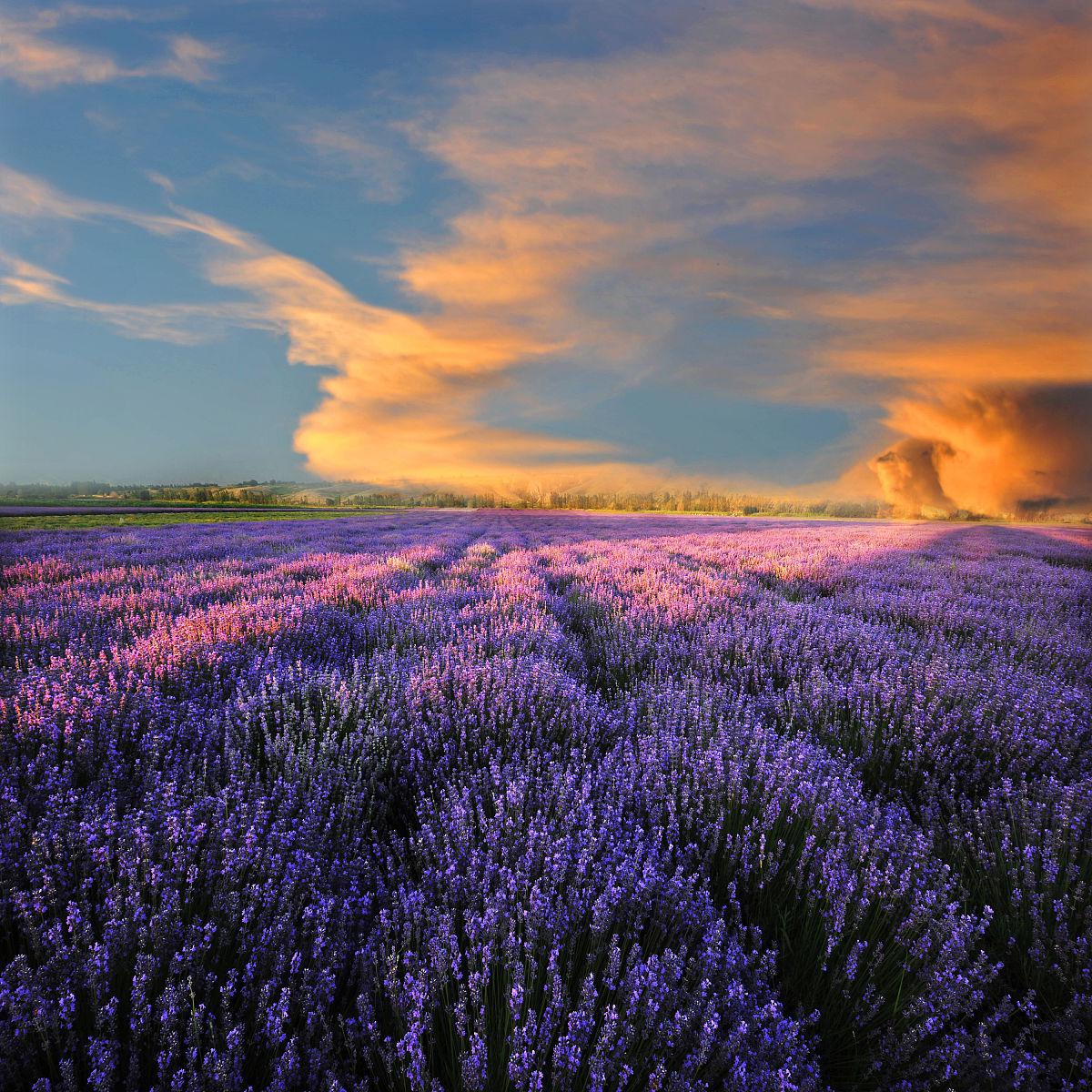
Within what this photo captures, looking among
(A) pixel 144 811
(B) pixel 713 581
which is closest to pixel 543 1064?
(A) pixel 144 811

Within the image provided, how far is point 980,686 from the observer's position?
9.73 feet

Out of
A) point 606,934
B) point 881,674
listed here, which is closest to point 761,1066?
point 606,934

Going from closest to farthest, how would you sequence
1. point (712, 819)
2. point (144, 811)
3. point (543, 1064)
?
point (543, 1064) < point (144, 811) < point (712, 819)

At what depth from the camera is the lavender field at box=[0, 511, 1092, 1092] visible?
1.02 meters

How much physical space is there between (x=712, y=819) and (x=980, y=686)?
219 cm

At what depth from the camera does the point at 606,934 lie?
1.30 metres

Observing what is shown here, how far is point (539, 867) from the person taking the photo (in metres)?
1.49

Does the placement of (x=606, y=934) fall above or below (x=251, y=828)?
below

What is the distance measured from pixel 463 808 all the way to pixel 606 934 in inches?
21.9

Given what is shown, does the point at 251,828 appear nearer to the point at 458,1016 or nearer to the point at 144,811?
the point at 144,811

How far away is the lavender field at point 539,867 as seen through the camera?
102 cm

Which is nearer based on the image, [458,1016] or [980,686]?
[458,1016]

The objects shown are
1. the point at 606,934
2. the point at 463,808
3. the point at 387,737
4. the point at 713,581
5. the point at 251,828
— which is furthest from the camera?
the point at 713,581

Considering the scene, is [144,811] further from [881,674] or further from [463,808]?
[881,674]
